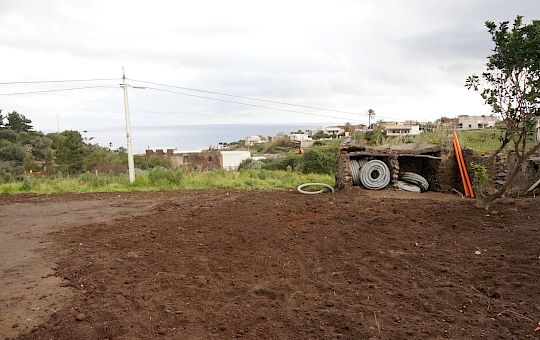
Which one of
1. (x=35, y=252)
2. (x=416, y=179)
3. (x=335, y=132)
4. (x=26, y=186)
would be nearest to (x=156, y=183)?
(x=26, y=186)

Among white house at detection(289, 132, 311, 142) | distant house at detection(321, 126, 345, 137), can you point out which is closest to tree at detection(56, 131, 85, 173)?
white house at detection(289, 132, 311, 142)

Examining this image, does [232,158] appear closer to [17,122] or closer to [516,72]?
[516,72]

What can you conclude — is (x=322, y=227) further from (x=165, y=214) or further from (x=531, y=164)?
(x=531, y=164)

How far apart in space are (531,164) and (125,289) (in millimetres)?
9095

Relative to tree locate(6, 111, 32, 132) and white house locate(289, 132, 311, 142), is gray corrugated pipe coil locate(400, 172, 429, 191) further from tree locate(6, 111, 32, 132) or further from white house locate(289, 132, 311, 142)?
tree locate(6, 111, 32, 132)

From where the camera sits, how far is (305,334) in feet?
9.81

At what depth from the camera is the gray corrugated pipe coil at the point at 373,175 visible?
34.1 feet

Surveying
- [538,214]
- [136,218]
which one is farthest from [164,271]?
[538,214]

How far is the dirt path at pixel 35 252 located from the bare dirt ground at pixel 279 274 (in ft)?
0.08

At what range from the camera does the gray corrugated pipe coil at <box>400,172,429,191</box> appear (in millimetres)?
10445

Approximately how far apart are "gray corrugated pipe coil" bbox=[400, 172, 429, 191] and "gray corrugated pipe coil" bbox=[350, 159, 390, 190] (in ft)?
2.25

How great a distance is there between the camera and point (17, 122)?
61969 millimetres

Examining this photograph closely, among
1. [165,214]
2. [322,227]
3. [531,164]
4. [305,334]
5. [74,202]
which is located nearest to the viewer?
[305,334]

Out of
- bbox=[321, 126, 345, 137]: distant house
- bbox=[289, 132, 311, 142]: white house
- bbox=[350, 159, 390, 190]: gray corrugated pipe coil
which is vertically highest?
bbox=[321, 126, 345, 137]: distant house
